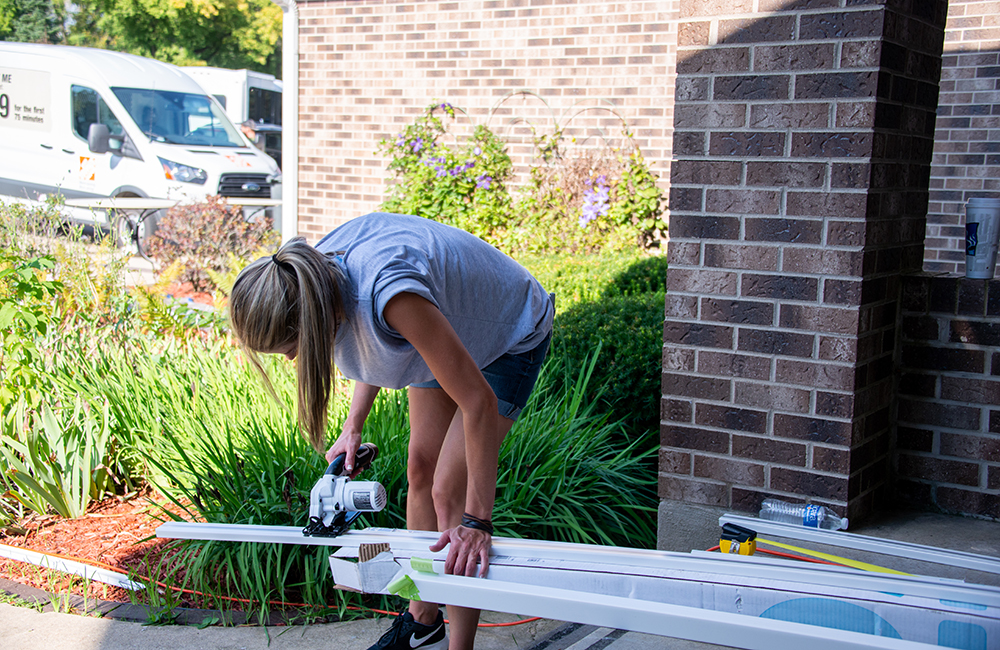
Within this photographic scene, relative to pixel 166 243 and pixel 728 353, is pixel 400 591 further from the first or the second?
pixel 166 243

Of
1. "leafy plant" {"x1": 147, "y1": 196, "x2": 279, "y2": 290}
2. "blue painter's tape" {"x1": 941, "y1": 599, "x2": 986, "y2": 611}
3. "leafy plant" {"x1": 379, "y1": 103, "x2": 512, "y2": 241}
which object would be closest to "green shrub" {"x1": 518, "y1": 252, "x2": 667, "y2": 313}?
"leafy plant" {"x1": 379, "y1": 103, "x2": 512, "y2": 241}

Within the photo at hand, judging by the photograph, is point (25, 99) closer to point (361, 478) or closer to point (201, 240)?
point (201, 240)

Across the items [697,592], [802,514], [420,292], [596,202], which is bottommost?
[802,514]

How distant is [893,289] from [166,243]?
7416mm

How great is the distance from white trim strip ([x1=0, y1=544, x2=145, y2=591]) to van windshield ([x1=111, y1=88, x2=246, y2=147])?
33.0 feet

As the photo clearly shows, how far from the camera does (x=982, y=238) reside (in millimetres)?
3023

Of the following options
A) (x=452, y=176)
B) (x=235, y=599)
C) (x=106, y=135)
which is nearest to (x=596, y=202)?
(x=452, y=176)

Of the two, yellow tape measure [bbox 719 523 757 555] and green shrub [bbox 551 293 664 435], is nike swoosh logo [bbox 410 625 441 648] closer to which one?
yellow tape measure [bbox 719 523 757 555]

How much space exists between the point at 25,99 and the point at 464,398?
13401mm

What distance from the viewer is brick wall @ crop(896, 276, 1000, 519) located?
3.01 metres

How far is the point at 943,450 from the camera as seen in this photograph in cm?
312

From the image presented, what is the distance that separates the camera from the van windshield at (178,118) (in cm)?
1262

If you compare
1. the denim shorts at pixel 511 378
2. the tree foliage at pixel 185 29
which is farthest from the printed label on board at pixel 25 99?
the tree foliage at pixel 185 29

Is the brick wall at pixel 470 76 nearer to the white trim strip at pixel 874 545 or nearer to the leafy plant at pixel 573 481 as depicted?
the leafy plant at pixel 573 481
